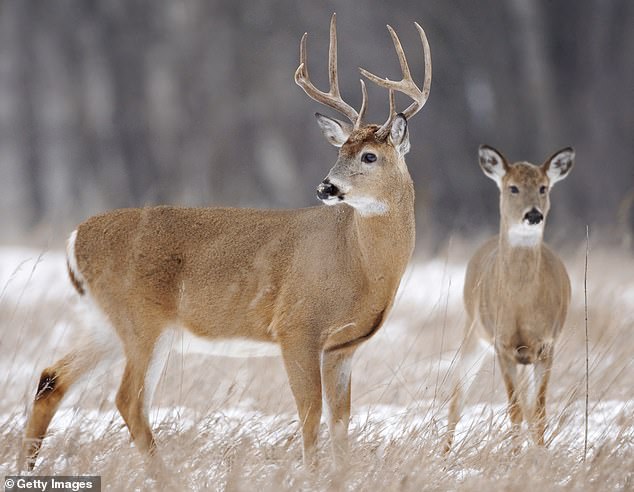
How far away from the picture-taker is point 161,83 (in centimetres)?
2080

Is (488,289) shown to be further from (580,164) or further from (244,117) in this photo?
(244,117)

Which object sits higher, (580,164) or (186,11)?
(186,11)

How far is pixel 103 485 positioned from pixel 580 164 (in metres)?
14.1

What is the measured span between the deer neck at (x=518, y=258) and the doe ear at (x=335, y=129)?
Answer: 4.17 feet

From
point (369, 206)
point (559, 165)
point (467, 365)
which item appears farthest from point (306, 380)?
point (559, 165)

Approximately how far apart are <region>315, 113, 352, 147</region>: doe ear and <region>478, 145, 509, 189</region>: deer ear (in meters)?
1.39

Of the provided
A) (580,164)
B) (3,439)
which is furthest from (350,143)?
(580,164)

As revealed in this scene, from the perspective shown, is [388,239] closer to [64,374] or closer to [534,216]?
[534,216]

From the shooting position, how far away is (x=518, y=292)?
21.3ft

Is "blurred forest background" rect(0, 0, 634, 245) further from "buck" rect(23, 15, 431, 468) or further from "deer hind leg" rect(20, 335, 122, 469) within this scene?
"deer hind leg" rect(20, 335, 122, 469)

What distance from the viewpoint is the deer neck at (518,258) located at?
6.58 metres

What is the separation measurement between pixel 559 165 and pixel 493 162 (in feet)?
1.33

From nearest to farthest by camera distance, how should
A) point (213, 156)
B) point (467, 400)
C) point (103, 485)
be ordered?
point (103, 485) < point (467, 400) < point (213, 156)

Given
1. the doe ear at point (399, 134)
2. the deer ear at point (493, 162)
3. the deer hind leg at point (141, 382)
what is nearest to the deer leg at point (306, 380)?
the deer hind leg at point (141, 382)
